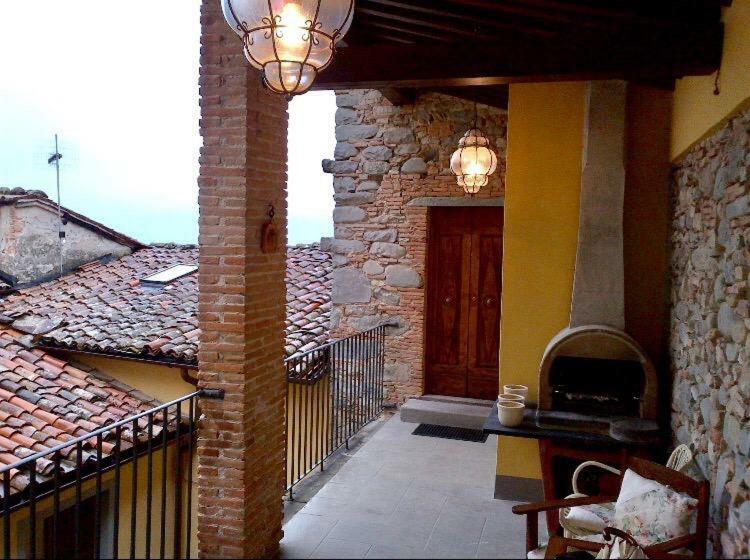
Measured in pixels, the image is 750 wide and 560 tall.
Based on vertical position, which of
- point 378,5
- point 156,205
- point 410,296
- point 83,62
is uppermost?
point 83,62

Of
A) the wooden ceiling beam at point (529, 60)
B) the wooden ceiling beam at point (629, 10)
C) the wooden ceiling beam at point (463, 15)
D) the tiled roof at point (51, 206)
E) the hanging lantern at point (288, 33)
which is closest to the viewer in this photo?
the hanging lantern at point (288, 33)

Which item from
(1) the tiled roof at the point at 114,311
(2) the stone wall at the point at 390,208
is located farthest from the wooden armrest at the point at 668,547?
(1) the tiled roof at the point at 114,311

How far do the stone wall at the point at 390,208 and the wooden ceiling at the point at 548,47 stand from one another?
9.54 feet

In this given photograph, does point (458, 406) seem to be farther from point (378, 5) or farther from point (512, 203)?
point (378, 5)

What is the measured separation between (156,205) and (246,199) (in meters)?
0.65

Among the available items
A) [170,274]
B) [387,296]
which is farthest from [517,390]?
[170,274]

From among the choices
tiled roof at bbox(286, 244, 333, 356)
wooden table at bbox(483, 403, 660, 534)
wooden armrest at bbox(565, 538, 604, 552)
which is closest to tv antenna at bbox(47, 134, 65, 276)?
tiled roof at bbox(286, 244, 333, 356)

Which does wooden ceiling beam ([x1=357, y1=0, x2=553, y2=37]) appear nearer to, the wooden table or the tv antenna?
the wooden table

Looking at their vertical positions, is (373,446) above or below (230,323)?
below

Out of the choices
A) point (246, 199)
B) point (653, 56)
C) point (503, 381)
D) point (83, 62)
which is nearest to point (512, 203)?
point (503, 381)

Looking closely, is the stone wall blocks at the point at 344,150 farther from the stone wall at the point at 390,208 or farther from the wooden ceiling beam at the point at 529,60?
the wooden ceiling beam at the point at 529,60

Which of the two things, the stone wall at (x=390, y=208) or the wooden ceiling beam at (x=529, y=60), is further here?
the stone wall at (x=390, y=208)

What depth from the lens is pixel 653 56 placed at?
3.29m

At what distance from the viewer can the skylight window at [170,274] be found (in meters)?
9.51
